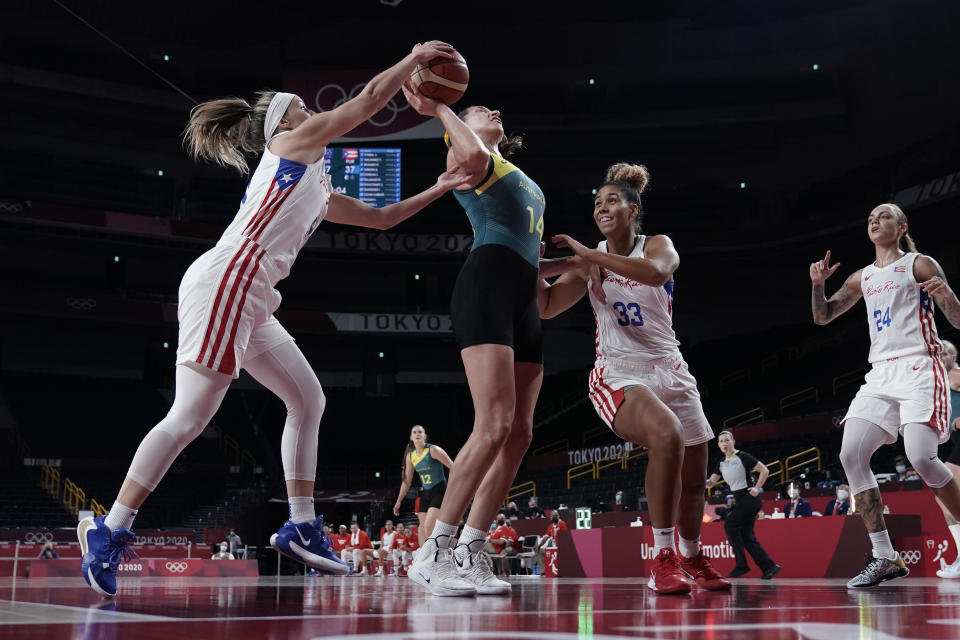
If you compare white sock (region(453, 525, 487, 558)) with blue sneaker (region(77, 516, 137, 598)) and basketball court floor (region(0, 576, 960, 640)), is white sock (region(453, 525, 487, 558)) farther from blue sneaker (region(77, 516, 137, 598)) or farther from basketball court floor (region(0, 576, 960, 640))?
blue sneaker (region(77, 516, 137, 598))

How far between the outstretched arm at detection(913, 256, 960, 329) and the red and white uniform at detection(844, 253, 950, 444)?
Result: 44 mm

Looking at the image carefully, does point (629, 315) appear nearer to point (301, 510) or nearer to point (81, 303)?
point (301, 510)

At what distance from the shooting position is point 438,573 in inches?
143

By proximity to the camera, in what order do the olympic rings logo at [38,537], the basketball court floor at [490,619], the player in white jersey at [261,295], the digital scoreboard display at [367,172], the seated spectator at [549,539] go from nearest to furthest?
the basketball court floor at [490,619]
the player in white jersey at [261,295]
the seated spectator at [549,539]
the olympic rings logo at [38,537]
the digital scoreboard display at [367,172]

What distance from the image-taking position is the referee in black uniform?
9055 mm

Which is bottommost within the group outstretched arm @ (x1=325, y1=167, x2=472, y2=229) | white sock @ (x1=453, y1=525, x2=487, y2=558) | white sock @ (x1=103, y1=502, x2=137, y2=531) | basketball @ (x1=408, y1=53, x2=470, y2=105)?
white sock @ (x1=453, y1=525, x2=487, y2=558)

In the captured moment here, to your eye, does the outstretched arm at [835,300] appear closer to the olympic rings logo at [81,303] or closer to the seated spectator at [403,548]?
the seated spectator at [403,548]

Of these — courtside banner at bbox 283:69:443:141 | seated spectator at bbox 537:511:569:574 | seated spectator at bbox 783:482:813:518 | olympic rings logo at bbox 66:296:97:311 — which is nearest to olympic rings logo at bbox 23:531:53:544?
olympic rings logo at bbox 66:296:97:311

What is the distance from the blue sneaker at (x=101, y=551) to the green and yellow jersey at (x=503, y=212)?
1.88 m

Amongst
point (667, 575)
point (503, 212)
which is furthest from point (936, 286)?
point (503, 212)

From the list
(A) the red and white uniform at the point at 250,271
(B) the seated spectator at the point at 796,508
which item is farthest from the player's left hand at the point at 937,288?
(B) the seated spectator at the point at 796,508

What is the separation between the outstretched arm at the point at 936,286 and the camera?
16.6 feet

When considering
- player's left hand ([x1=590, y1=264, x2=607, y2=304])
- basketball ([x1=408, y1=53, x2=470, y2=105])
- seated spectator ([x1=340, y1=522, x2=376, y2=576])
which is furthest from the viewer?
seated spectator ([x1=340, y1=522, x2=376, y2=576])

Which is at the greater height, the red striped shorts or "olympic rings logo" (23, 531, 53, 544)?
the red striped shorts
